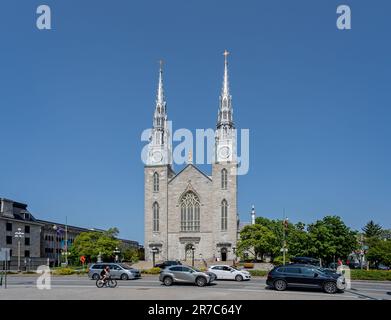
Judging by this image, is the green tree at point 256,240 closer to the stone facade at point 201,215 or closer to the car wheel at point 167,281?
the stone facade at point 201,215

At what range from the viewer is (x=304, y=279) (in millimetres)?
28406

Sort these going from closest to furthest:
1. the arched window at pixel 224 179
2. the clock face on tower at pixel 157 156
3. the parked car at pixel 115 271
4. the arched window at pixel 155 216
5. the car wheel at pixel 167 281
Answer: the car wheel at pixel 167 281 → the parked car at pixel 115 271 → the arched window at pixel 224 179 → the arched window at pixel 155 216 → the clock face on tower at pixel 157 156

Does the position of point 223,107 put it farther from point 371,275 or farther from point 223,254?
point 371,275

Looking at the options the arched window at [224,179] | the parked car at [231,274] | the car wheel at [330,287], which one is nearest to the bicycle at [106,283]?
the parked car at [231,274]

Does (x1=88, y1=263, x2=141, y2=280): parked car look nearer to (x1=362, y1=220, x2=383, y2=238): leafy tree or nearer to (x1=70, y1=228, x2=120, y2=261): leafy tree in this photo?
(x1=70, y1=228, x2=120, y2=261): leafy tree

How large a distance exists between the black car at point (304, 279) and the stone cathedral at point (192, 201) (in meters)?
56.1

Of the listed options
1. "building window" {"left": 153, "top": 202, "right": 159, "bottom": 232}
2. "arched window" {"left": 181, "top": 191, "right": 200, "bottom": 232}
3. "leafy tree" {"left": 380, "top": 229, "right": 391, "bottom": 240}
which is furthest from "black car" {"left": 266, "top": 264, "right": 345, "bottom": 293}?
"leafy tree" {"left": 380, "top": 229, "right": 391, "bottom": 240}

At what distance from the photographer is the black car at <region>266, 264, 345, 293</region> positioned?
27797 millimetres

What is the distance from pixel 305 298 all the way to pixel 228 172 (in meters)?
63.4

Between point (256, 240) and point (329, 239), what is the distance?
13962 mm

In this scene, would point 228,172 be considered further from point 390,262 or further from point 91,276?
point 91,276

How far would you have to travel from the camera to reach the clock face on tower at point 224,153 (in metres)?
88.6

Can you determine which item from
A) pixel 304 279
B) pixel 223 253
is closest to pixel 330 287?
pixel 304 279

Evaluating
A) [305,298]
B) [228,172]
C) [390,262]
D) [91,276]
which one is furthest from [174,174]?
[305,298]
